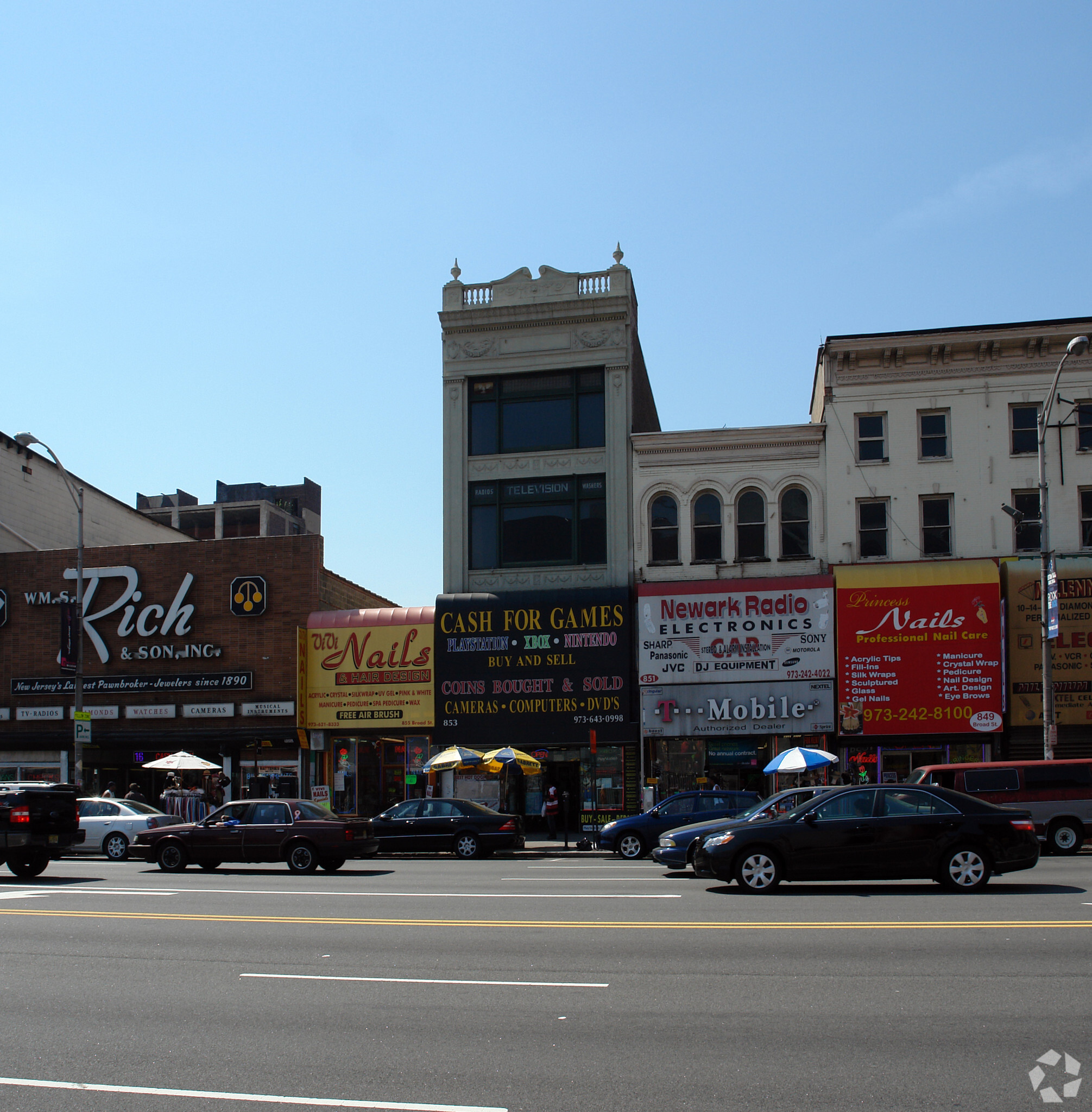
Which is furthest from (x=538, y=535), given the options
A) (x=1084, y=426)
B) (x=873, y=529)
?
(x=1084, y=426)

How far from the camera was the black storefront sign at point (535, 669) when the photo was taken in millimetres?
30719

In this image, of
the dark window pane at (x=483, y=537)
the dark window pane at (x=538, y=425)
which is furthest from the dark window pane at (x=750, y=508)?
the dark window pane at (x=483, y=537)

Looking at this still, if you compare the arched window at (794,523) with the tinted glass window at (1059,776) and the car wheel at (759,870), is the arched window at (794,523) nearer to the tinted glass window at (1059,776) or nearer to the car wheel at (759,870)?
the tinted glass window at (1059,776)

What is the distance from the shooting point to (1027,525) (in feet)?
97.0

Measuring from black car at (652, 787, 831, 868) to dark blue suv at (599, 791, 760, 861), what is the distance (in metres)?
3.51

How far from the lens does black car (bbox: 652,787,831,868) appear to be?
59.0 feet

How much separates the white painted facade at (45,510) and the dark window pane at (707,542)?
1927 centimetres

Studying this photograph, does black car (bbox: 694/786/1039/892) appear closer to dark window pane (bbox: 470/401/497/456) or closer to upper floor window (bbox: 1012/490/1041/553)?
upper floor window (bbox: 1012/490/1041/553)

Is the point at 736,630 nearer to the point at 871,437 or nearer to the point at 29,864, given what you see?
the point at 871,437

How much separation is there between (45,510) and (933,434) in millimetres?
30284

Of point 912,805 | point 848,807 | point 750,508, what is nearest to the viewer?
point 912,805

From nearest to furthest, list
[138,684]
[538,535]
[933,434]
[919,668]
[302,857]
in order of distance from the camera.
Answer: [302,857]
[919,668]
[933,434]
[538,535]
[138,684]

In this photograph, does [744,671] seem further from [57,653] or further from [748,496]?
[57,653]

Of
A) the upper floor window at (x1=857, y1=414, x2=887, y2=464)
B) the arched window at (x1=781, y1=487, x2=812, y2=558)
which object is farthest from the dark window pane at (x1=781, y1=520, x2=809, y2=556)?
the upper floor window at (x1=857, y1=414, x2=887, y2=464)
